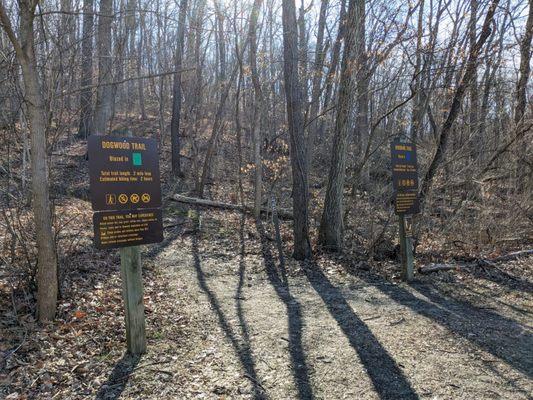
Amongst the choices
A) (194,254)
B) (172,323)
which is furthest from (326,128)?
(172,323)

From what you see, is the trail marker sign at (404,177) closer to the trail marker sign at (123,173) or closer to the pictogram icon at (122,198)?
the trail marker sign at (123,173)

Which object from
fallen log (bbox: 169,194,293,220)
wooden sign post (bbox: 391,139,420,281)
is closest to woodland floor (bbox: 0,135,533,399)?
wooden sign post (bbox: 391,139,420,281)

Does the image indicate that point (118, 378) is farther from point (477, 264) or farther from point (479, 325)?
point (477, 264)

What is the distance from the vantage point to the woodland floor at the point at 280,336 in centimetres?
383

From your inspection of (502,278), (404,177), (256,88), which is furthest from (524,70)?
(256,88)

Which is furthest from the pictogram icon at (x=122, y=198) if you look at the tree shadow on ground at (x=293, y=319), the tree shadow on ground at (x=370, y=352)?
the tree shadow on ground at (x=370, y=352)

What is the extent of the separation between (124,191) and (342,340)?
2987 millimetres

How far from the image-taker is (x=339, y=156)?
9.08 m

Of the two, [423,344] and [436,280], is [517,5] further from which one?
[423,344]

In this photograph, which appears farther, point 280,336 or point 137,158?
point 280,336

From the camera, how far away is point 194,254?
363 inches

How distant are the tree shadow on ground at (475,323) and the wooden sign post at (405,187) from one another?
20.2 inches

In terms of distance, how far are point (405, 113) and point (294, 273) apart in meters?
11.7

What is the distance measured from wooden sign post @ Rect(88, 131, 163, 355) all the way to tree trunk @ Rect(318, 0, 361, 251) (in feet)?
17.9
